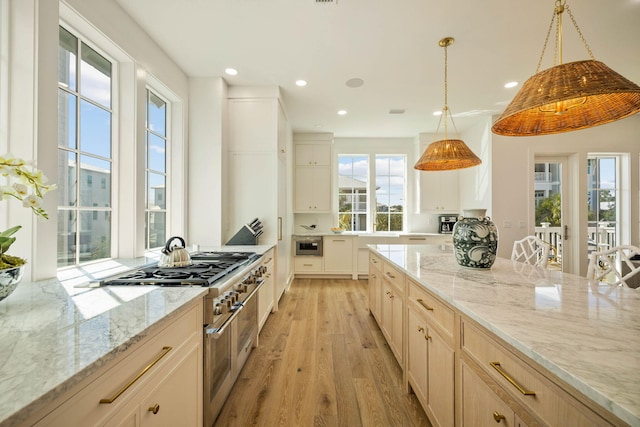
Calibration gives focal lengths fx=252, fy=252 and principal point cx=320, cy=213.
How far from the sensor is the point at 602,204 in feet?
12.9

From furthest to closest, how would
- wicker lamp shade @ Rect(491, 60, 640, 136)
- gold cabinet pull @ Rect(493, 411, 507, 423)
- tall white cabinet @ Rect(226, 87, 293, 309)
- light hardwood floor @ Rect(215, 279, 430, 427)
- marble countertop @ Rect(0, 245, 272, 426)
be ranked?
1. tall white cabinet @ Rect(226, 87, 293, 309)
2. light hardwood floor @ Rect(215, 279, 430, 427)
3. wicker lamp shade @ Rect(491, 60, 640, 136)
4. gold cabinet pull @ Rect(493, 411, 507, 423)
5. marble countertop @ Rect(0, 245, 272, 426)

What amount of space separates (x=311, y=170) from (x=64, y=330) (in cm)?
439

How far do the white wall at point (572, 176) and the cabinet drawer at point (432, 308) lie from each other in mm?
3186

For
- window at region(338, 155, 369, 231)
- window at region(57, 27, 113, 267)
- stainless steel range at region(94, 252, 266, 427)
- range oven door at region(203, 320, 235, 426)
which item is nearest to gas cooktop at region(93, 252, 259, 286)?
stainless steel range at region(94, 252, 266, 427)

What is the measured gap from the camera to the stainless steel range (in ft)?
4.14

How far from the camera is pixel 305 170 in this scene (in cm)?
494

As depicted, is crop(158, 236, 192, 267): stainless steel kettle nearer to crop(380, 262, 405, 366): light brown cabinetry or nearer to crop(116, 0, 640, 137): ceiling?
crop(380, 262, 405, 366): light brown cabinetry

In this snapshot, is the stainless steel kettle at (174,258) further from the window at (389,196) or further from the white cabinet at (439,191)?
the white cabinet at (439,191)

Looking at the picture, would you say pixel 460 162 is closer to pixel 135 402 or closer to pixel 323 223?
pixel 135 402

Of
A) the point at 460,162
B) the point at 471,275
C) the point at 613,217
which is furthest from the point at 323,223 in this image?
the point at 613,217

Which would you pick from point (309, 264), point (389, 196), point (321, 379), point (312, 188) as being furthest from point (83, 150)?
point (389, 196)

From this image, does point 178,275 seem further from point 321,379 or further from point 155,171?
point 155,171

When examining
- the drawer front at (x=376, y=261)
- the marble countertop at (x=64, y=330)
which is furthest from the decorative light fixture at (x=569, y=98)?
the marble countertop at (x=64, y=330)

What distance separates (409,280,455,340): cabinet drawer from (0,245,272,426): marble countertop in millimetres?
1139
